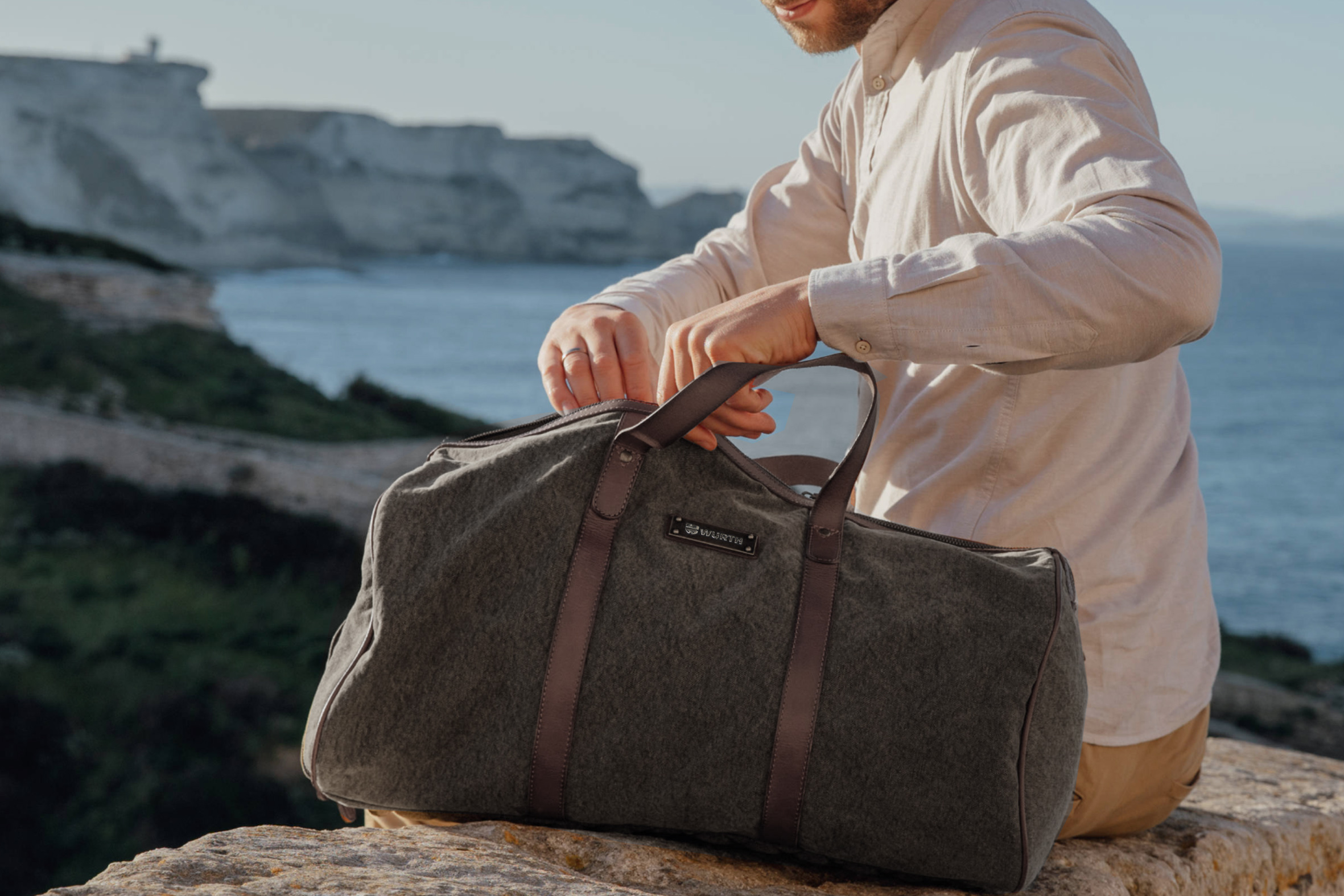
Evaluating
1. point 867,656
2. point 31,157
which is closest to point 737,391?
point 867,656

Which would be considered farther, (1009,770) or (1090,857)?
(1090,857)

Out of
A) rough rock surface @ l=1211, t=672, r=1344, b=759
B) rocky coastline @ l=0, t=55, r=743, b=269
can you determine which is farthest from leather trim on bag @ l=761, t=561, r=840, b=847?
rocky coastline @ l=0, t=55, r=743, b=269

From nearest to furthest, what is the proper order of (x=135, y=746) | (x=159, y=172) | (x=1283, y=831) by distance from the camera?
(x=1283, y=831) < (x=135, y=746) < (x=159, y=172)

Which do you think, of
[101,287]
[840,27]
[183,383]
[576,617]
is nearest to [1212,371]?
[183,383]

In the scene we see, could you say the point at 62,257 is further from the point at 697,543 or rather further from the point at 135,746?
the point at 697,543

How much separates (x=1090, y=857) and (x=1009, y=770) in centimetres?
45

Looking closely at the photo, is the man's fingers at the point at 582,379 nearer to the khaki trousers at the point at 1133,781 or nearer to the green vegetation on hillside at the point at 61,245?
the khaki trousers at the point at 1133,781

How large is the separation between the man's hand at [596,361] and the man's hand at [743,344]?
13cm

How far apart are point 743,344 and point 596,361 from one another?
0.86 feet

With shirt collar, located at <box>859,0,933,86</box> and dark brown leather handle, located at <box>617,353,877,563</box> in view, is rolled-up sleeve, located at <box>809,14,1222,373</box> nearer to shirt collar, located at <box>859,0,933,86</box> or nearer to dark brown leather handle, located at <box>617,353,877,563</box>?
dark brown leather handle, located at <box>617,353,877,563</box>

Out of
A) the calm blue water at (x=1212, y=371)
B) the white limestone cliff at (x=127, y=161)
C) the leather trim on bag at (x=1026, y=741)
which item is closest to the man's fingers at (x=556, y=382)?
the leather trim on bag at (x=1026, y=741)

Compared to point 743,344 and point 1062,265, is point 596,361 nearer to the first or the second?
point 743,344

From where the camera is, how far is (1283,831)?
1681 millimetres

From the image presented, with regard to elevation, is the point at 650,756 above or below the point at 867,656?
below
